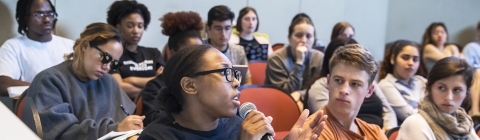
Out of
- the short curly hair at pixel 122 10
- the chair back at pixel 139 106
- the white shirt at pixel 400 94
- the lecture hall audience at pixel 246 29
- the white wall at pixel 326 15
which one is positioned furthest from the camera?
the lecture hall audience at pixel 246 29

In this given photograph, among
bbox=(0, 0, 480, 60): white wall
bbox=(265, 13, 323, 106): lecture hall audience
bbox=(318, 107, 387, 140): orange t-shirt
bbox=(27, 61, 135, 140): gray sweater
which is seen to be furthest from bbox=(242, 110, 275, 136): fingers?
bbox=(0, 0, 480, 60): white wall

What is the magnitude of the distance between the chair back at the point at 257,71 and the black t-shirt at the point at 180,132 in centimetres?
264

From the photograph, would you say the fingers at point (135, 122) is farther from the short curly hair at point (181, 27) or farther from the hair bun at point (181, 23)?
the hair bun at point (181, 23)

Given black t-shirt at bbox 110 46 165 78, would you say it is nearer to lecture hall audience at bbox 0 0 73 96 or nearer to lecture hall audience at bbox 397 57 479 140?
lecture hall audience at bbox 0 0 73 96

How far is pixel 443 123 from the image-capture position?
7.47 feet

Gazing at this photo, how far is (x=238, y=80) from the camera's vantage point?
153 cm

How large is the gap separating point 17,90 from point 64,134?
0.89m

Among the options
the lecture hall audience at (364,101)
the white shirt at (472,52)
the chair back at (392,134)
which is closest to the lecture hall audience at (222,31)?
the lecture hall audience at (364,101)

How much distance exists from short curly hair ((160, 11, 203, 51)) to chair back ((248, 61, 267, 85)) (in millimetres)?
1175

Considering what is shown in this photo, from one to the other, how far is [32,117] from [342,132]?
45.5 inches

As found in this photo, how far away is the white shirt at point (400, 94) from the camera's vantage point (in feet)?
10.9

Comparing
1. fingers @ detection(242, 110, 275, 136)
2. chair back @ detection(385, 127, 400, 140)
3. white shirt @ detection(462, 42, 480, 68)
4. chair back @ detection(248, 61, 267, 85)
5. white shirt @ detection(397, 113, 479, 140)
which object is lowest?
white shirt @ detection(462, 42, 480, 68)

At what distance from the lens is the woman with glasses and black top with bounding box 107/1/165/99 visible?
3.59 metres

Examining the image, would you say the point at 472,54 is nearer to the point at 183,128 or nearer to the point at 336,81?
the point at 336,81
